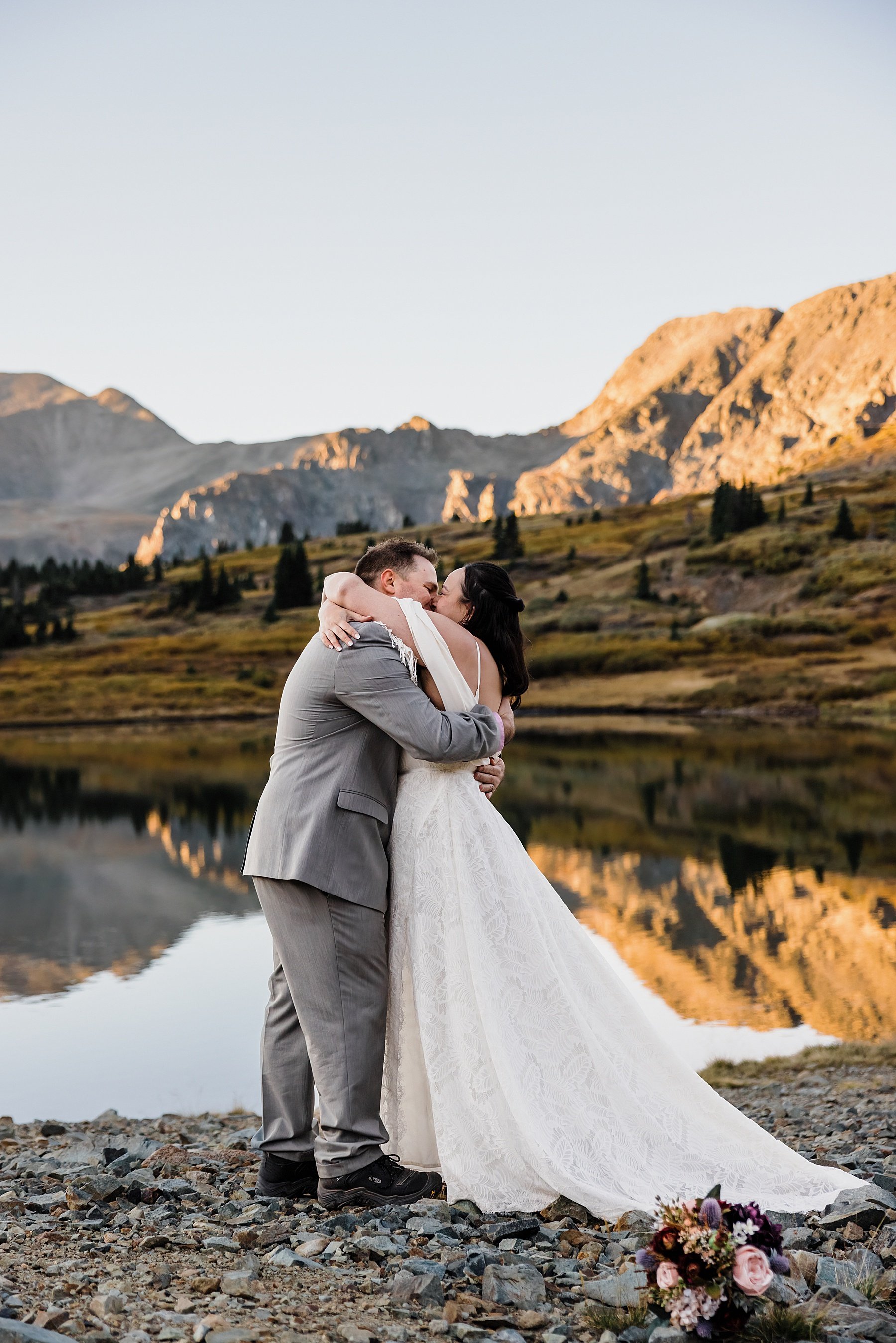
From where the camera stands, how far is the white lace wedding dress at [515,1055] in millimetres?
4695

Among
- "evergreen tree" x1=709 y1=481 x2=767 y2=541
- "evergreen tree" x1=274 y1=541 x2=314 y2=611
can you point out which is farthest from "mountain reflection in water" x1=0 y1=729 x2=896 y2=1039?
"evergreen tree" x1=709 y1=481 x2=767 y2=541

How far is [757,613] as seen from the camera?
269 feet

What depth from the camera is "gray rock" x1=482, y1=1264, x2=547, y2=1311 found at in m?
3.78

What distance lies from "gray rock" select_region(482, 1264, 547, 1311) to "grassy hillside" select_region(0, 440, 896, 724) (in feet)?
135

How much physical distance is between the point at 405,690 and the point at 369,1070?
1.64m

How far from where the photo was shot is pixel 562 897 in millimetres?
14422

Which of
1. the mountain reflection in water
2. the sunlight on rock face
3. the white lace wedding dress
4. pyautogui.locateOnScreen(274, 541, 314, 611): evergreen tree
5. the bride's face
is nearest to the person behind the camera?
the white lace wedding dress

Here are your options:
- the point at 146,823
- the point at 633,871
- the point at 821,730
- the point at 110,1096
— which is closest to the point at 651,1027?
the point at 110,1096

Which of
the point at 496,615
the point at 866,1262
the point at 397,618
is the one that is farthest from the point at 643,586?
the point at 866,1262

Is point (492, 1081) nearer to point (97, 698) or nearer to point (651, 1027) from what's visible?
point (651, 1027)

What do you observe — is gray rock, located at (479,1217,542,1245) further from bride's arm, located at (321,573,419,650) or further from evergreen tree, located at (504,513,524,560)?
evergreen tree, located at (504,513,524,560)

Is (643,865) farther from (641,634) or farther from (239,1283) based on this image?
(641,634)

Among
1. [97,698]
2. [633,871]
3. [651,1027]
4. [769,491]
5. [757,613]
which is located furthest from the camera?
[769,491]

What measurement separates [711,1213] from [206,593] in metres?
111
